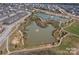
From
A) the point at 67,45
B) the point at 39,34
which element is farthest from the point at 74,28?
the point at 39,34

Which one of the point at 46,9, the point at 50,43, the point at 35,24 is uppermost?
the point at 46,9

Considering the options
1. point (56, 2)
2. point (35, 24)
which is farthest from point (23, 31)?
point (56, 2)

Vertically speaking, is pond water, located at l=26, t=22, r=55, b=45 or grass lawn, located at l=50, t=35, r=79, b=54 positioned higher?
pond water, located at l=26, t=22, r=55, b=45

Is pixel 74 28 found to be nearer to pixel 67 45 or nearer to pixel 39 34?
pixel 67 45

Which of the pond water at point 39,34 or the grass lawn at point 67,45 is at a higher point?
the pond water at point 39,34

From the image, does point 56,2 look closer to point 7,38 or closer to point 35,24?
point 35,24

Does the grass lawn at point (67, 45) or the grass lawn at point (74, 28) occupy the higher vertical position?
the grass lawn at point (74, 28)

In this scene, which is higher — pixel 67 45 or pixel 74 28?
pixel 74 28

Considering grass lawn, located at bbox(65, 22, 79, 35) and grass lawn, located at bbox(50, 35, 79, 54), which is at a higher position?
grass lawn, located at bbox(65, 22, 79, 35)
